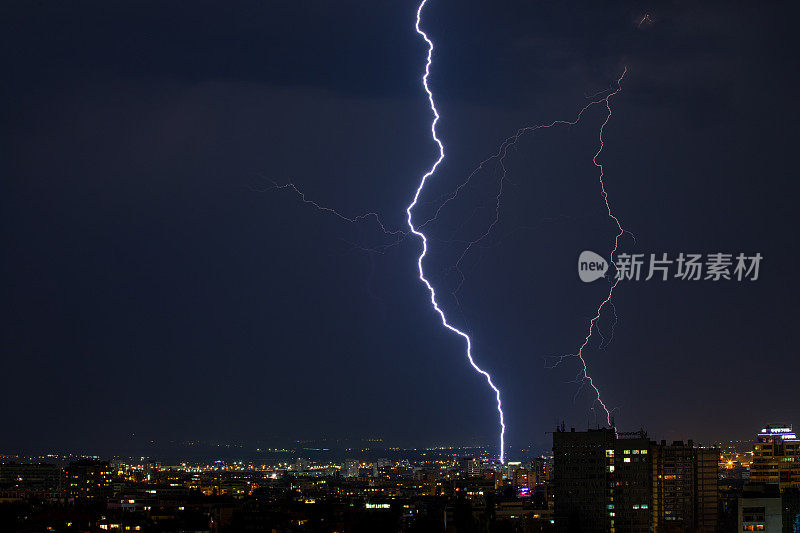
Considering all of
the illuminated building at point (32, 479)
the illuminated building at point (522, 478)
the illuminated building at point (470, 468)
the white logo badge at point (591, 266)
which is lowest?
the illuminated building at point (32, 479)

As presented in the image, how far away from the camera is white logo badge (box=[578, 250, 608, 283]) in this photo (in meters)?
25.9

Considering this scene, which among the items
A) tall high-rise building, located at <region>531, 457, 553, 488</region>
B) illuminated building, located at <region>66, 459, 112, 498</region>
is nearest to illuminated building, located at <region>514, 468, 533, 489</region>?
tall high-rise building, located at <region>531, 457, 553, 488</region>

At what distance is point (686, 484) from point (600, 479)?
4821mm

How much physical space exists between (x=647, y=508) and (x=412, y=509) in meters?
A: 12.2

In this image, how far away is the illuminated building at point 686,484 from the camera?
3503 centimetres

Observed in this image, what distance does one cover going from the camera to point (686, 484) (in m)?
36.2

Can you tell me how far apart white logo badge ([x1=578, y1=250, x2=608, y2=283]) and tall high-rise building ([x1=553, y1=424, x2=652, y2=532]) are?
25.1 feet

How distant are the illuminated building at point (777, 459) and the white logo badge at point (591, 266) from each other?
928 inches

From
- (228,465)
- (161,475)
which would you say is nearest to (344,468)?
(228,465)

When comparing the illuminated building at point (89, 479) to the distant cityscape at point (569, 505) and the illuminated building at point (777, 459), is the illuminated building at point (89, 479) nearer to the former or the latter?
the distant cityscape at point (569, 505)

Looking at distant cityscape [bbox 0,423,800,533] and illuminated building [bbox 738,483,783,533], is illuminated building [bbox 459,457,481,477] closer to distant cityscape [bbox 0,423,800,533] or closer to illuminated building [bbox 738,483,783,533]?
distant cityscape [bbox 0,423,800,533]

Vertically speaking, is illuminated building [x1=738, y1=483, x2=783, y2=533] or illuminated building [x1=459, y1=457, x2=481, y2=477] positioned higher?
illuminated building [x1=459, y1=457, x2=481, y2=477]

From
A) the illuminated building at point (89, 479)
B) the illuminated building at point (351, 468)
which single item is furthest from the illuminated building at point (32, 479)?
the illuminated building at point (351, 468)

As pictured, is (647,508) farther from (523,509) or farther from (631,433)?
(523,509)
